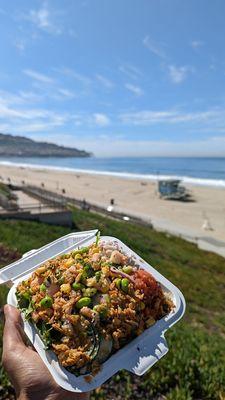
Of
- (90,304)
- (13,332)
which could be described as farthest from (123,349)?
(13,332)

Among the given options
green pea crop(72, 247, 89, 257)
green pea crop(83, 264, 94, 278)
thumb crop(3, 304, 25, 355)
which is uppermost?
green pea crop(72, 247, 89, 257)

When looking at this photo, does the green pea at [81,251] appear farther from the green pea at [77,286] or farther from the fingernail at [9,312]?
the fingernail at [9,312]

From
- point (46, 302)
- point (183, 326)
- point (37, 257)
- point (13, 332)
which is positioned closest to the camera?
point (46, 302)

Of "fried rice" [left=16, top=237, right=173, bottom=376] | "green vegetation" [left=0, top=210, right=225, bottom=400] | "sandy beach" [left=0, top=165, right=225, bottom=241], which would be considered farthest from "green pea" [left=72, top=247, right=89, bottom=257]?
"sandy beach" [left=0, top=165, right=225, bottom=241]

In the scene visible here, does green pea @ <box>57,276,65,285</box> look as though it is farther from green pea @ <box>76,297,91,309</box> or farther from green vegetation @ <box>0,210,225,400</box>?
green vegetation @ <box>0,210,225,400</box>

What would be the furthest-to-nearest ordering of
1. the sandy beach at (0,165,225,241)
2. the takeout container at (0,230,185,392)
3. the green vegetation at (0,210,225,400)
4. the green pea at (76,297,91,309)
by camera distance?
the sandy beach at (0,165,225,241) → the green vegetation at (0,210,225,400) → the green pea at (76,297,91,309) → the takeout container at (0,230,185,392)

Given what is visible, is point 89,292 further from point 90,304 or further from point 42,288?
point 42,288
